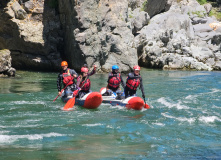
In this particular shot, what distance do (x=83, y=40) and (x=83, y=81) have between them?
33.2 feet

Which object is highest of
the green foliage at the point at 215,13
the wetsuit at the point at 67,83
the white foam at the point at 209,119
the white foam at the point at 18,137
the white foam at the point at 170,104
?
the green foliage at the point at 215,13

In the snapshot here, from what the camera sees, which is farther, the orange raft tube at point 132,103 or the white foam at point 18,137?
the orange raft tube at point 132,103

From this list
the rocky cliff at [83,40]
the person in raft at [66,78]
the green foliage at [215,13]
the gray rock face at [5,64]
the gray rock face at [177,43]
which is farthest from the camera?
the green foliage at [215,13]

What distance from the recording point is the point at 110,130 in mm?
7000

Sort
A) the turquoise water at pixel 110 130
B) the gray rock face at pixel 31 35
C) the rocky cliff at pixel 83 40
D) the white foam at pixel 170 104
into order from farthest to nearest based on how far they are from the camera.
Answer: the gray rock face at pixel 31 35 → the rocky cliff at pixel 83 40 → the white foam at pixel 170 104 → the turquoise water at pixel 110 130

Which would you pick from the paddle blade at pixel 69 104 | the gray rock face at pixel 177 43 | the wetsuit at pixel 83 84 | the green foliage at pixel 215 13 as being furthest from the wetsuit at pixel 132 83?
the green foliage at pixel 215 13

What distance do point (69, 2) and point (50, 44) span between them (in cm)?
327

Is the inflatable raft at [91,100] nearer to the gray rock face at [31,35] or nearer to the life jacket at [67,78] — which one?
the life jacket at [67,78]

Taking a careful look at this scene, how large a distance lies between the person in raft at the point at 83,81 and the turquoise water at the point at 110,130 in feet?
2.40

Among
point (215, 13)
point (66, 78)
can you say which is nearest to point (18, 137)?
point (66, 78)

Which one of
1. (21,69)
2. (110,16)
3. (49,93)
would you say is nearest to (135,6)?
(110,16)

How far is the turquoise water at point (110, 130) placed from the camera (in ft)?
17.9

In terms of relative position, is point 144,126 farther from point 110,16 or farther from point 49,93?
point 110,16

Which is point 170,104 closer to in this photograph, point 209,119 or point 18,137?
point 209,119
